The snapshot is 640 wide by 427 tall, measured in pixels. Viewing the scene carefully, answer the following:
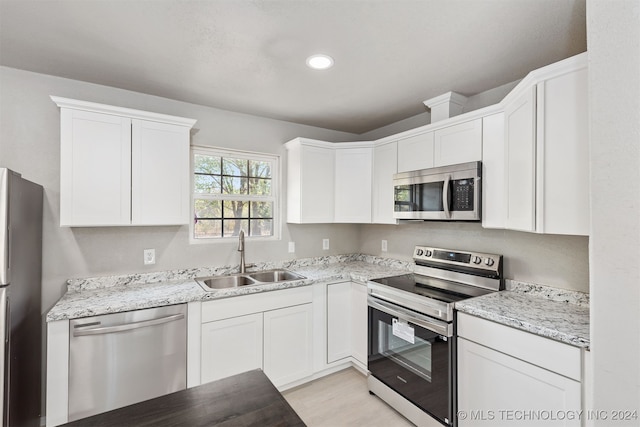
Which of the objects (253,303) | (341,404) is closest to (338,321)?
(341,404)

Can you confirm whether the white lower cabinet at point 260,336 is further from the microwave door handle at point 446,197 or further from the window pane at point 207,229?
the microwave door handle at point 446,197

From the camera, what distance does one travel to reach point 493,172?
6.72 ft

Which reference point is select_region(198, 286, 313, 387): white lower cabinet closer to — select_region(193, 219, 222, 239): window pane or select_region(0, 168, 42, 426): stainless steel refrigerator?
select_region(193, 219, 222, 239): window pane

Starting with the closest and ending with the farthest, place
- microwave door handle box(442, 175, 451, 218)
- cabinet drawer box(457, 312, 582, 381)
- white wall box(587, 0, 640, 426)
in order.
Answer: white wall box(587, 0, 640, 426) → cabinet drawer box(457, 312, 582, 381) → microwave door handle box(442, 175, 451, 218)

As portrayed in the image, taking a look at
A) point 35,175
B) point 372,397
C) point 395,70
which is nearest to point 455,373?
point 372,397

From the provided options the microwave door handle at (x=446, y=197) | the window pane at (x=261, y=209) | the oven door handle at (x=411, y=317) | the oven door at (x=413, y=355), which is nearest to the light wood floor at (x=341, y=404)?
the oven door at (x=413, y=355)

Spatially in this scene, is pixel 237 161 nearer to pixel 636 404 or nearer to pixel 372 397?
pixel 372 397

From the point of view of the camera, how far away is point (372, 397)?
2.47 m

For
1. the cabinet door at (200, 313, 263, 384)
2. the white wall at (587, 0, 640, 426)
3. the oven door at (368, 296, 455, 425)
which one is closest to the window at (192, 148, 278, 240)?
the cabinet door at (200, 313, 263, 384)

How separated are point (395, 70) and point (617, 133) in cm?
135

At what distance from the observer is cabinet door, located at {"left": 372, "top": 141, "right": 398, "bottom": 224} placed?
2.87m

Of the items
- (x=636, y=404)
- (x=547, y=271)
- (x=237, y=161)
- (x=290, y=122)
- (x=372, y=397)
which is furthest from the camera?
(x=290, y=122)

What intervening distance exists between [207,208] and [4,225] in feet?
4.73

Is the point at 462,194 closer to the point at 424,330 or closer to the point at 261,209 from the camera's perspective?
the point at 424,330
